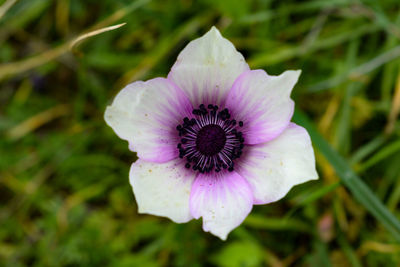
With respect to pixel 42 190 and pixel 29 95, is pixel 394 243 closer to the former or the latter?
pixel 42 190

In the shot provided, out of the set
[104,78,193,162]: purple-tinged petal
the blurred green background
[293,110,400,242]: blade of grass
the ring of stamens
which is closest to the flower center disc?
the ring of stamens

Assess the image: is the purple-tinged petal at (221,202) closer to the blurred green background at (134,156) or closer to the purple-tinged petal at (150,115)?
the purple-tinged petal at (150,115)

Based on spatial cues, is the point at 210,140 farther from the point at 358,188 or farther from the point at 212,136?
the point at 358,188


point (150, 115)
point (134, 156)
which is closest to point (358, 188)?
point (150, 115)

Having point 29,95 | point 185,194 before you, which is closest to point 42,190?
point 29,95

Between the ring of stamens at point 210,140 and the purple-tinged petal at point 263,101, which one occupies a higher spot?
the purple-tinged petal at point 263,101

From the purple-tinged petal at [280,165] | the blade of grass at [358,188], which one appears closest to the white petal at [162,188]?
the purple-tinged petal at [280,165]
